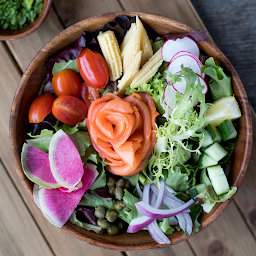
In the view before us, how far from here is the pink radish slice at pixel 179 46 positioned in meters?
1.40

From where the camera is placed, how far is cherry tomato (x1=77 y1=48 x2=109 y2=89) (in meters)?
1.43

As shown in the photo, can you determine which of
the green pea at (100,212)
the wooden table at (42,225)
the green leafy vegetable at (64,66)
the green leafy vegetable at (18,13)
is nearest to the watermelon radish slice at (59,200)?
the green pea at (100,212)

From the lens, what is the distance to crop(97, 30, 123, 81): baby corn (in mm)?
1441

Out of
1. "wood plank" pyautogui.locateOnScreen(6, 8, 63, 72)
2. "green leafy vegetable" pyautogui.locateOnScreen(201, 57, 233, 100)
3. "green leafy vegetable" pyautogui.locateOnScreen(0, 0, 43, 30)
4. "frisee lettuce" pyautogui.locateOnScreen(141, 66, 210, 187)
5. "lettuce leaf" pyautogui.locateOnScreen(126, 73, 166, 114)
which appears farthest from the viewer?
"wood plank" pyautogui.locateOnScreen(6, 8, 63, 72)

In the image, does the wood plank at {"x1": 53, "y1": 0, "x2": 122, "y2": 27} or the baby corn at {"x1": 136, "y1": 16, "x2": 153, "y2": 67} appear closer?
the baby corn at {"x1": 136, "y1": 16, "x2": 153, "y2": 67}

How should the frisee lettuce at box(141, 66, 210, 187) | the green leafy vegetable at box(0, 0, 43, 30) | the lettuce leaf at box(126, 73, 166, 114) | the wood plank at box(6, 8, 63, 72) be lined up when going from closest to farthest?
the frisee lettuce at box(141, 66, 210, 187) → the lettuce leaf at box(126, 73, 166, 114) → the green leafy vegetable at box(0, 0, 43, 30) → the wood plank at box(6, 8, 63, 72)

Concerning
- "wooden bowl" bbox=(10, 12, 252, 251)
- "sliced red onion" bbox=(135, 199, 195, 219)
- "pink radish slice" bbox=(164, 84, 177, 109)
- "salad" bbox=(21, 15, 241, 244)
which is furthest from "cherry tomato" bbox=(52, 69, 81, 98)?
"sliced red onion" bbox=(135, 199, 195, 219)

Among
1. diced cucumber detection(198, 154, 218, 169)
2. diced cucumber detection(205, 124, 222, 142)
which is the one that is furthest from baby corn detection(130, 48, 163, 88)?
diced cucumber detection(198, 154, 218, 169)

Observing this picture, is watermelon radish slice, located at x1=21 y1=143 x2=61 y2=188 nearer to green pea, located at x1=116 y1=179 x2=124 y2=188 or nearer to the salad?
the salad

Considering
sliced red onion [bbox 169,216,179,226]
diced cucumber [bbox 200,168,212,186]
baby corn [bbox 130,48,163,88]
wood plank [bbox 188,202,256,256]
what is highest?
baby corn [bbox 130,48,163,88]

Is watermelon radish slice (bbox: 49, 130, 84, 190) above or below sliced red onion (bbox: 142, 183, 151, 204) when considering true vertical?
above

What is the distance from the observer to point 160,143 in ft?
4.61

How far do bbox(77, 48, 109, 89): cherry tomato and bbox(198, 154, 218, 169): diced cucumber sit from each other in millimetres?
753

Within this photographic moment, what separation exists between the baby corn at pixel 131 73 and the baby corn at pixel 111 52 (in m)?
0.07
